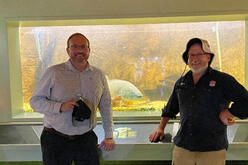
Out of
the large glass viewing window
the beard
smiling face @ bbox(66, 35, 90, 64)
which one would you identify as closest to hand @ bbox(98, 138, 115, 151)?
smiling face @ bbox(66, 35, 90, 64)

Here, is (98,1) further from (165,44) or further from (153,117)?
(153,117)

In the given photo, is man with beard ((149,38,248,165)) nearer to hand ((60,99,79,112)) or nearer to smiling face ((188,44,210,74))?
smiling face ((188,44,210,74))

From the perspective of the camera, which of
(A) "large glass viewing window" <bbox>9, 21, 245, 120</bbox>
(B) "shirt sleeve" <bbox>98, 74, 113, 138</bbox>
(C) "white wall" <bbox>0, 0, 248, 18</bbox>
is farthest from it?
(A) "large glass viewing window" <bbox>9, 21, 245, 120</bbox>

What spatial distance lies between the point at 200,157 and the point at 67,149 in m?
0.91

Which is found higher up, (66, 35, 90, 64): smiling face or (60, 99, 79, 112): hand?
(66, 35, 90, 64): smiling face

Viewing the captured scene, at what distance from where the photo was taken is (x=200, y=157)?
58.3 inches

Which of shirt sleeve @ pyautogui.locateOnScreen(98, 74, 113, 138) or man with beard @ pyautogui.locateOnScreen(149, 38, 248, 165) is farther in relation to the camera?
shirt sleeve @ pyautogui.locateOnScreen(98, 74, 113, 138)

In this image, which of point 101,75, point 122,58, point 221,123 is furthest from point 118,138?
point 122,58

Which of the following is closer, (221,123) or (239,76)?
A: (221,123)

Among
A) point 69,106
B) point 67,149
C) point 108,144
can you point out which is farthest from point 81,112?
point 108,144

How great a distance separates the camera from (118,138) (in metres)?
2.04

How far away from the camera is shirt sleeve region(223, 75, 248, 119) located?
1382 millimetres

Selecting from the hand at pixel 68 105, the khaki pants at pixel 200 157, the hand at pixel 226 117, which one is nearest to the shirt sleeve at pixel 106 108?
the hand at pixel 68 105

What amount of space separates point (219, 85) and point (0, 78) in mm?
2352
